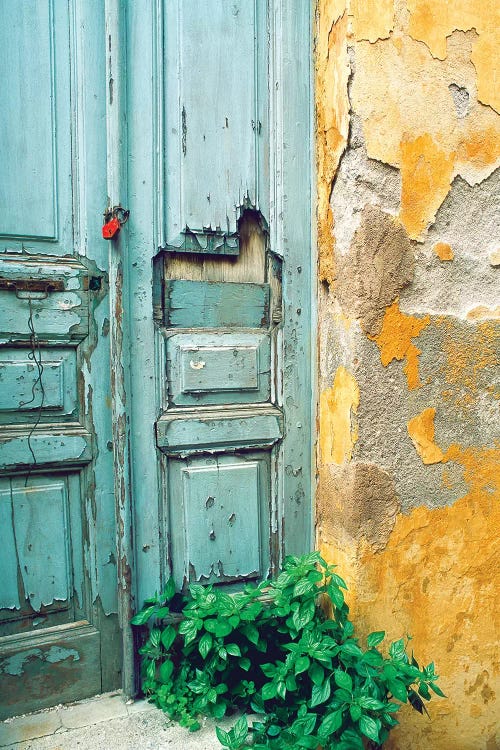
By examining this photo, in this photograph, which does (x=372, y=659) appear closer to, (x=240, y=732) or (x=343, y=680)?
(x=343, y=680)

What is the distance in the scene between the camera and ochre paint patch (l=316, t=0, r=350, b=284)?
1.65m

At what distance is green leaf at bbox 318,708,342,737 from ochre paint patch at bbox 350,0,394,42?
6.02ft

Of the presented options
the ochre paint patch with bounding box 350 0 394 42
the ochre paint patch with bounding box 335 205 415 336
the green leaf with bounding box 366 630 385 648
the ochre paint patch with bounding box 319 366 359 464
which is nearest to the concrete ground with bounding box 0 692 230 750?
the green leaf with bounding box 366 630 385 648

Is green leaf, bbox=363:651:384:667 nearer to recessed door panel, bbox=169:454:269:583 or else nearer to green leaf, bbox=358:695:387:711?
green leaf, bbox=358:695:387:711

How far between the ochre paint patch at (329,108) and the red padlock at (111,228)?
0.65 metres

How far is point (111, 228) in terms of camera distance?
1603mm

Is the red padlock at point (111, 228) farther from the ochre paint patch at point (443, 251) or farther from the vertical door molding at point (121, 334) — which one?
the ochre paint patch at point (443, 251)

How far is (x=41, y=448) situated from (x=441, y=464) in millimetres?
1219

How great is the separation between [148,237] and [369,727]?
1.45 metres

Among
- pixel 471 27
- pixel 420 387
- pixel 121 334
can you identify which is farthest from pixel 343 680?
pixel 471 27

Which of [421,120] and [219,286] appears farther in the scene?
[219,286]

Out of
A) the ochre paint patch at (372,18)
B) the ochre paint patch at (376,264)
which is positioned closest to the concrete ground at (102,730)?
the ochre paint patch at (376,264)

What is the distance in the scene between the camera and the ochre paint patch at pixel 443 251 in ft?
5.58

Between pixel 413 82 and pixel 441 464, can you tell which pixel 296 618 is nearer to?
pixel 441 464
